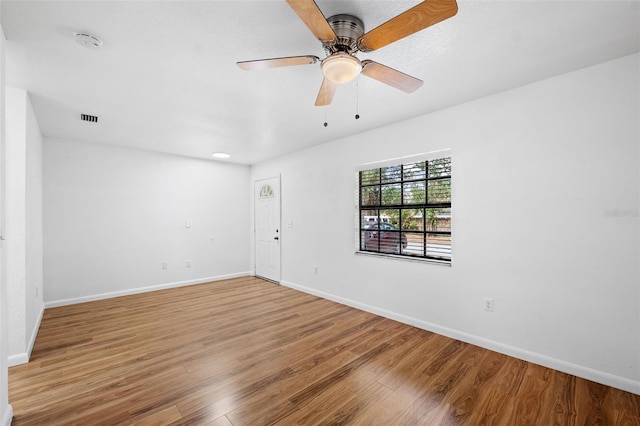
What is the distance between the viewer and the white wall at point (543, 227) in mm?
2133

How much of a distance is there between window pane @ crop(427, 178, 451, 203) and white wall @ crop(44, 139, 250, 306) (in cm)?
421

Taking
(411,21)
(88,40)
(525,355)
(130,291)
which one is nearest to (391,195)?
(525,355)

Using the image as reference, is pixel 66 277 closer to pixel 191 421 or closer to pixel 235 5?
pixel 191 421

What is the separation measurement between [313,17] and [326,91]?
76cm

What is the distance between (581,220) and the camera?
229cm

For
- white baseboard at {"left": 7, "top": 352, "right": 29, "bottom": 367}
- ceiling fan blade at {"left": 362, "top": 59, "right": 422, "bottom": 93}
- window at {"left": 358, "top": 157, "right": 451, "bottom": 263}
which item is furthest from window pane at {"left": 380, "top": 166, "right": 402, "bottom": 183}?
white baseboard at {"left": 7, "top": 352, "right": 29, "bottom": 367}

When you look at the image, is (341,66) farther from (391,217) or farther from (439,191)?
(391,217)

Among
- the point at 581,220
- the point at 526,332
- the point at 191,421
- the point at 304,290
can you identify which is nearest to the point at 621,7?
the point at 581,220

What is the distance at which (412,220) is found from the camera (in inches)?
138

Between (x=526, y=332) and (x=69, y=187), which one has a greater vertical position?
(x=69, y=187)

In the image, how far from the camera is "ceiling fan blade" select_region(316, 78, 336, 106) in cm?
200

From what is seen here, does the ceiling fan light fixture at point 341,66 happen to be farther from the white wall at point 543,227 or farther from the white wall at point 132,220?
the white wall at point 132,220

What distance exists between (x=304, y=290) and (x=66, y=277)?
364 cm

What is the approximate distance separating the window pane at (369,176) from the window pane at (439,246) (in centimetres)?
108
